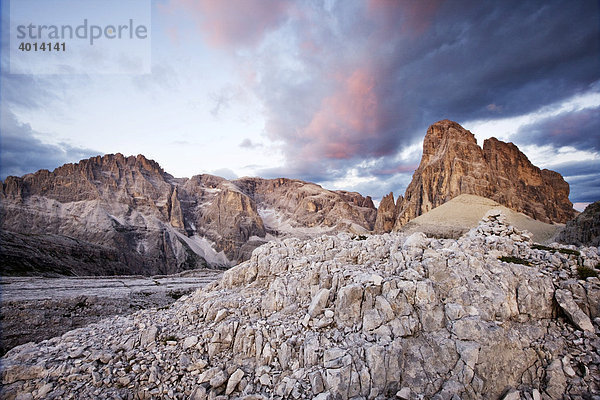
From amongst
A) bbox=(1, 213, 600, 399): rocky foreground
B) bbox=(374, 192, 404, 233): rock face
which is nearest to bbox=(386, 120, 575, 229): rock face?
bbox=(374, 192, 404, 233): rock face

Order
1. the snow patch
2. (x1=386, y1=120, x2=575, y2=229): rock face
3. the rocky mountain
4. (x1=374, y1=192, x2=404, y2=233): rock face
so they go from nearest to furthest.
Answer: the rocky mountain, (x1=386, y1=120, x2=575, y2=229): rock face, (x1=374, y1=192, x2=404, y2=233): rock face, the snow patch

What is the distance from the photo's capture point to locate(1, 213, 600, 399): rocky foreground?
1152cm

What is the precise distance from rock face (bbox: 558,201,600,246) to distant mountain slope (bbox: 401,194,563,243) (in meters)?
36.2

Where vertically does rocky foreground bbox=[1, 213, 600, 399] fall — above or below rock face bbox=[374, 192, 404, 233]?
below

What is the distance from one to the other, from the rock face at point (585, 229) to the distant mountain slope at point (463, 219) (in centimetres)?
3620

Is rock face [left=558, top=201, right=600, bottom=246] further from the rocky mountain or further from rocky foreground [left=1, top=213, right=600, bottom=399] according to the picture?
the rocky mountain

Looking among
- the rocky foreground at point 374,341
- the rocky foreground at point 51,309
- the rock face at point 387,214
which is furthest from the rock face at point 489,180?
the rocky foreground at point 51,309

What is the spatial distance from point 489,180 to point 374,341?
141 metres

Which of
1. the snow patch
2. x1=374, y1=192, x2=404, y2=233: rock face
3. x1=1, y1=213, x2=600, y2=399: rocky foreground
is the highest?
x1=374, y1=192, x2=404, y2=233: rock face

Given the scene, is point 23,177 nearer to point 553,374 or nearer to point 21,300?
point 21,300

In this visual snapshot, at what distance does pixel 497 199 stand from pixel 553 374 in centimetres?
13402

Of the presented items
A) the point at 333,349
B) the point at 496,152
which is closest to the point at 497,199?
the point at 496,152

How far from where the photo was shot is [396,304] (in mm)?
13461

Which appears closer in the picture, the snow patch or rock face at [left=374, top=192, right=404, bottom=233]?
rock face at [left=374, top=192, right=404, bottom=233]
